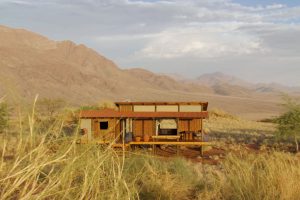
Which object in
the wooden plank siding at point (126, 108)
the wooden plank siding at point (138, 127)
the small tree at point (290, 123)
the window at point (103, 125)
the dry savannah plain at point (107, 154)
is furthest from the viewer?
the small tree at point (290, 123)

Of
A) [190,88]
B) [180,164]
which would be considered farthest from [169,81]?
[180,164]

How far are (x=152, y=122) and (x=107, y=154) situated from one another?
20505 millimetres

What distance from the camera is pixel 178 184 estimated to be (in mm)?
8773

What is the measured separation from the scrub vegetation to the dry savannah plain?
1 cm

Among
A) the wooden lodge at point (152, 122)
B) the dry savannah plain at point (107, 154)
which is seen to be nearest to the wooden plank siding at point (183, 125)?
the wooden lodge at point (152, 122)

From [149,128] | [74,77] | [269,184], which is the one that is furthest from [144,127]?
[74,77]

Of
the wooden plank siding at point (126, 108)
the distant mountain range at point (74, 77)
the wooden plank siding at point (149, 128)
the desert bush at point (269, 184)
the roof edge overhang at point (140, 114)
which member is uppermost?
the distant mountain range at point (74, 77)

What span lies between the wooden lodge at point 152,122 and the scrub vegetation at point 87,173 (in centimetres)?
1159

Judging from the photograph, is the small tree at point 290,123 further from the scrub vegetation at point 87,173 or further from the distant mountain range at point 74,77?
the distant mountain range at point 74,77

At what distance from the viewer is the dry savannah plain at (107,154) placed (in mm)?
3902

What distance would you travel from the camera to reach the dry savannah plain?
12.8 ft

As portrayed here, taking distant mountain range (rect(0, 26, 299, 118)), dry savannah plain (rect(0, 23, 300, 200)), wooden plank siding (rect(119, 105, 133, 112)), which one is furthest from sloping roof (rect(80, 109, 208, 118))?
distant mountain range (rect(0, 26, 299, 118))

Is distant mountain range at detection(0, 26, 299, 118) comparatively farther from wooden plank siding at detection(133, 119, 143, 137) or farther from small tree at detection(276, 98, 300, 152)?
small tree at detection(276, 98, 300, 152)

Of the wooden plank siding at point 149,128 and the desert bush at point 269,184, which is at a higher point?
the desert bush at point 269,184
